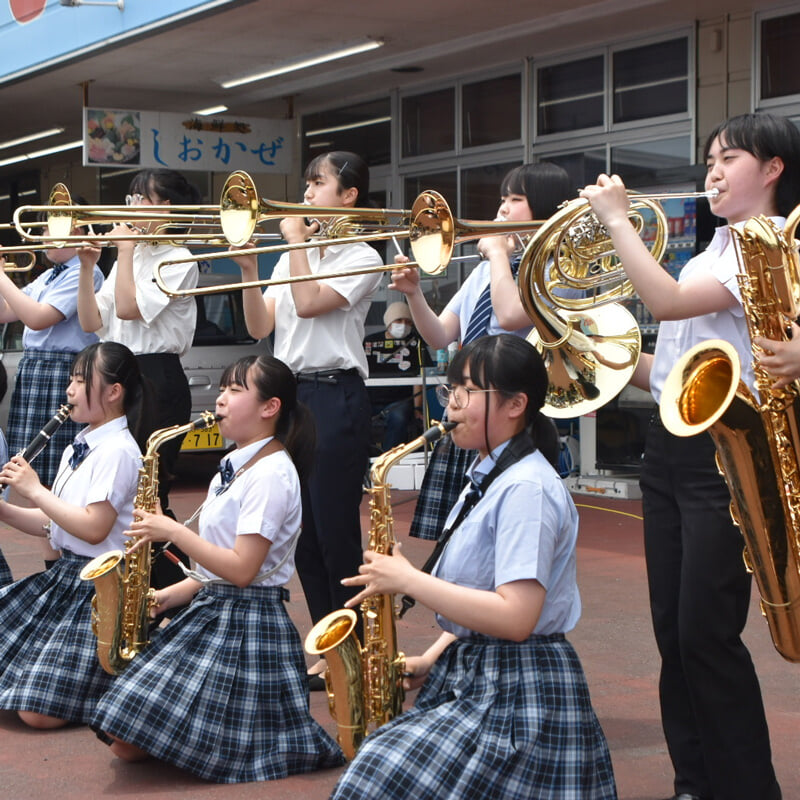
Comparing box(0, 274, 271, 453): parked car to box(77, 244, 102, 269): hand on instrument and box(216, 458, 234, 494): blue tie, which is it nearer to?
box(77, 244, 102, 269): hand on instrument

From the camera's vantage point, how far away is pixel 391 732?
9.40ft

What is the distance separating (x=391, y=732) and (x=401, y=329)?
773 centimetres

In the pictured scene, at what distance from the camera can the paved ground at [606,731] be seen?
144 inches

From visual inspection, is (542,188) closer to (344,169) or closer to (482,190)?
(344,169)

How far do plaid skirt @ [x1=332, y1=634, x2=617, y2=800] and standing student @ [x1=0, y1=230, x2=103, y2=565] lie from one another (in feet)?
10.1

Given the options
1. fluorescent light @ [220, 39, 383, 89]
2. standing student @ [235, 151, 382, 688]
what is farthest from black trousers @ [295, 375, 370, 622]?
fluorescent light @ [220, 39, 383, 89]

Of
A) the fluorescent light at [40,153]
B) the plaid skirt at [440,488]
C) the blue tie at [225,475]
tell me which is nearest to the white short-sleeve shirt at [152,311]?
the blue tie at [225,475]

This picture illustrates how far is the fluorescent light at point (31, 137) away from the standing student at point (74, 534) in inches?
423


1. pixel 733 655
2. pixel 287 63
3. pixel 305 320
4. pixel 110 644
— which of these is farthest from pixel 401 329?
pixel 733 655

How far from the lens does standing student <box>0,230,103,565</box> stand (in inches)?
218

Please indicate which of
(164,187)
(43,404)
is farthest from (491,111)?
(43,404)

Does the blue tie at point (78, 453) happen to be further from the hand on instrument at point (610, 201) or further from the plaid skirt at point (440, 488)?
the hand on instrument at point (610, 201)

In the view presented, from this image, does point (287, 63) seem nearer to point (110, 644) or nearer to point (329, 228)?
point (329, 228)

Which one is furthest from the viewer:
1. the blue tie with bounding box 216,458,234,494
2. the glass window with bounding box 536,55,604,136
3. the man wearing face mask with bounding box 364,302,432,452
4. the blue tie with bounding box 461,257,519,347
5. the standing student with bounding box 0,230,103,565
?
the man wearing face mask with bounding box 364,302,432,452
